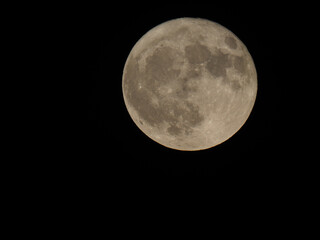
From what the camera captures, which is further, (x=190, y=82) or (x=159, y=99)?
(x=159, y=99)

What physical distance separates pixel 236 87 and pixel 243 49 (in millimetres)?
703

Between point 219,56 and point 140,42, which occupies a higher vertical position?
point 140,42

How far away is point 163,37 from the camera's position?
190 inches

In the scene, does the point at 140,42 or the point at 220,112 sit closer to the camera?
the point at 220,112

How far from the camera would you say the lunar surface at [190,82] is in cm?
452

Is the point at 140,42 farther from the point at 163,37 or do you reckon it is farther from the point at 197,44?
the point at 197,44

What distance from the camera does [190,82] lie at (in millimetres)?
4492

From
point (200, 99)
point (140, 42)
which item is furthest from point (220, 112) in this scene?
point (140, 42)

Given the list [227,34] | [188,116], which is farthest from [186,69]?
[227,34]

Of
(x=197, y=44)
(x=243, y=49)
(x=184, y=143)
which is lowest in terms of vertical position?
(x=184, y=143)

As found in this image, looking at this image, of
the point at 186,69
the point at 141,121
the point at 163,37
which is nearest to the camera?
the point at 186,69

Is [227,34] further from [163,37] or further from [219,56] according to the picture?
[163,37]

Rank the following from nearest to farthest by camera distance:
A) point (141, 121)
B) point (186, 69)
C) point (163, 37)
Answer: point (186, 69)
point (163, 37)
point (141, 121)

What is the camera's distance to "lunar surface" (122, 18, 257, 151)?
4523 mm
